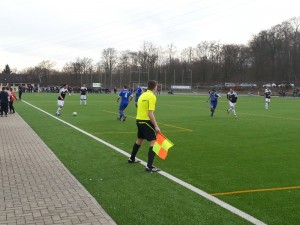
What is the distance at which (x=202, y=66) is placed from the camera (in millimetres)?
115750

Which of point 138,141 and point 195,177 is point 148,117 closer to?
point 138,141

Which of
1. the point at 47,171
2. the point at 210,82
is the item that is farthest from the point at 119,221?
the point at 210,82

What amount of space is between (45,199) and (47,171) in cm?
208

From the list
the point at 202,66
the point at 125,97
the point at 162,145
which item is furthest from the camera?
the point at 202,66

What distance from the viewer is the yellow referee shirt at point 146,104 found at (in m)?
8.05

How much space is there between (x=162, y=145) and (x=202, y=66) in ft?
361

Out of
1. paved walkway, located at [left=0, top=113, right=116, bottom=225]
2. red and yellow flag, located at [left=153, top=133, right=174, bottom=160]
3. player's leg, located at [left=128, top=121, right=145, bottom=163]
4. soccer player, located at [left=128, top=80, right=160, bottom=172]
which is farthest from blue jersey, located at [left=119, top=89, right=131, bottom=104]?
red and yellow flag, located at [left=153, top=133, right=174, bottom=160]

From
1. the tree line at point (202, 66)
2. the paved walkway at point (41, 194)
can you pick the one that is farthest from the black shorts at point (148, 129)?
the tree line at point (202, 66)

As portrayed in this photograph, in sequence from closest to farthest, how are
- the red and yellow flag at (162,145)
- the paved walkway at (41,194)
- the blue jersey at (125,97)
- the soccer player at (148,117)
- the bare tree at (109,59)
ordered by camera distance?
the paved walkway at (41,194), the red and yellow flag at (162,145), the soccer player at (148,117), the blue jersey at (125,97), the bare tree at (109,59)

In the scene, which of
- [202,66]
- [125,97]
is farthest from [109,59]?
[125,97]

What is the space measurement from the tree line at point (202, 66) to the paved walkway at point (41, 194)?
92.8 metres

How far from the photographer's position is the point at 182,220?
5.15 metres

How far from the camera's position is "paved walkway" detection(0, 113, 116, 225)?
515 centimetres

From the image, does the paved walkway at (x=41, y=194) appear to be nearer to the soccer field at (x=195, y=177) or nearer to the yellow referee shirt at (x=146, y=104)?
the soccer field at (x=195, y=177)
